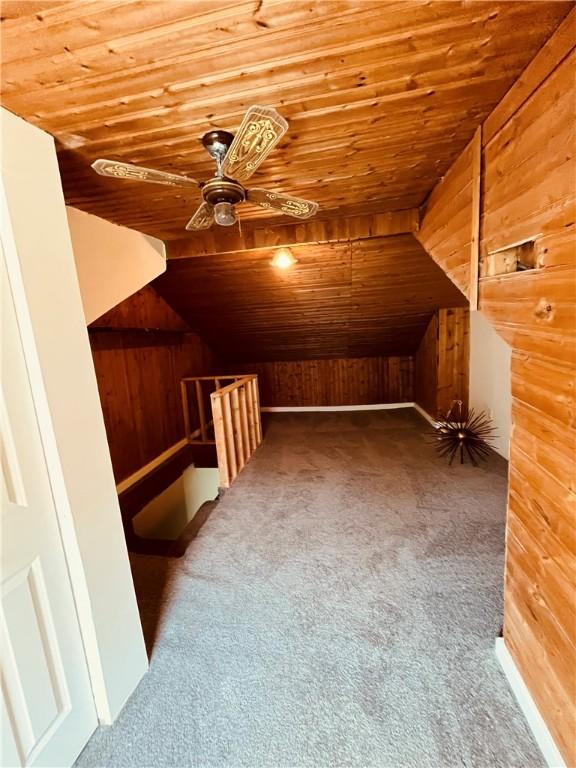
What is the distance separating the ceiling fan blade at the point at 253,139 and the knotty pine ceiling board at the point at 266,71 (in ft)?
0.54

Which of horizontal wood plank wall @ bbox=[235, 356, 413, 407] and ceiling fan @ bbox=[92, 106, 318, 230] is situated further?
horizontal wood plank wall @ bbox=[235, 356, 413, 407]

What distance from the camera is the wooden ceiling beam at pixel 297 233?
8.40 feet

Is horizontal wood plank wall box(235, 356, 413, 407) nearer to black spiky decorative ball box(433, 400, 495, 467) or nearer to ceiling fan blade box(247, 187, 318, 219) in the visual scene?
black spiky decorative ball box(433, 400, 495, 467)

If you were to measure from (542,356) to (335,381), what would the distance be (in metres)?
4.68

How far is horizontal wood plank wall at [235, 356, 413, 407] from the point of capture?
5.64 metres

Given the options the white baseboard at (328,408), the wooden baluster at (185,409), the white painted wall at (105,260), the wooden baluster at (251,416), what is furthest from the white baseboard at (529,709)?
the white baseboard at (328,408)

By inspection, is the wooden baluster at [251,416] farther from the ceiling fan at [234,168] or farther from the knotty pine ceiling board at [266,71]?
the knotty pine ceiling board at [266,71]

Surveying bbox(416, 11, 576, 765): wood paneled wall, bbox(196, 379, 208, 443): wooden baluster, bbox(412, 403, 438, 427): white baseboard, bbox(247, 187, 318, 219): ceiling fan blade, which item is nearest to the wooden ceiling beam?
bbox(247, 187, 318, 219): ceiling fan blade

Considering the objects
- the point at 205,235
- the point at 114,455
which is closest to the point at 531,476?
the point at 205,235

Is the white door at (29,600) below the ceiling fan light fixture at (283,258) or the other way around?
below

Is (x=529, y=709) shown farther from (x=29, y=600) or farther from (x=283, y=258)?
(x=283, y=258)

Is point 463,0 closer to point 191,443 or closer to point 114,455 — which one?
point 114,455

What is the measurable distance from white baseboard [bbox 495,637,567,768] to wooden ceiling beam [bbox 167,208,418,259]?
2.61m

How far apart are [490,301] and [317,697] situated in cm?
182
